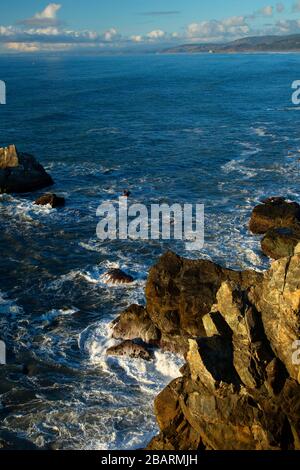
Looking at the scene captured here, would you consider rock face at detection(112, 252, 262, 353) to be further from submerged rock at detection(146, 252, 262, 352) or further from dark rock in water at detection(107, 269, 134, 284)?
dark rock in water at detection(107, 269, 134, 284)

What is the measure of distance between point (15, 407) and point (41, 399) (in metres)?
1.32

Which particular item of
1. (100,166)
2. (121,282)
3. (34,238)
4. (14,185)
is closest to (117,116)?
(100,166)

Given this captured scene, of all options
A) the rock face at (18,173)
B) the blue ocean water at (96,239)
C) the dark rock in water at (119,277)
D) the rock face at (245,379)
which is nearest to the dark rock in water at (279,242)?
the blue ocean water at (96,239)

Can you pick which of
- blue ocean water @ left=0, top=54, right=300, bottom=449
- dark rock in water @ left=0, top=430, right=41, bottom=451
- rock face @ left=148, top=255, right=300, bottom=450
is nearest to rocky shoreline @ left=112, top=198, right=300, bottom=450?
rock face @ left=148, top=255, right=300, bottom=450

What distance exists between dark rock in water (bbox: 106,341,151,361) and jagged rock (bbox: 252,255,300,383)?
32.5 feet

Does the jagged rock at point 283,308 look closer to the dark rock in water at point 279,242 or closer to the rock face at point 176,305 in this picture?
the rock face at point 176,305

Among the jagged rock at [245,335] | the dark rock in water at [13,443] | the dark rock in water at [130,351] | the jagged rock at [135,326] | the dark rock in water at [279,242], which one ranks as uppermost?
the jagged rock at [245,335]

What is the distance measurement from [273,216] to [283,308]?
1044 inches

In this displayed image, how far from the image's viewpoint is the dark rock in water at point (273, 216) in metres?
44.3

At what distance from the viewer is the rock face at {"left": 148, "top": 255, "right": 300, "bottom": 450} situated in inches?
739

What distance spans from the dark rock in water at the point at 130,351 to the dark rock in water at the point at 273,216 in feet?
66.9

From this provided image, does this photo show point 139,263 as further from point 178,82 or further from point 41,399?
point 178,82

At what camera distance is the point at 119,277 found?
3769 centimetres

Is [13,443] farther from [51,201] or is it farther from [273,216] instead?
[51,201]
